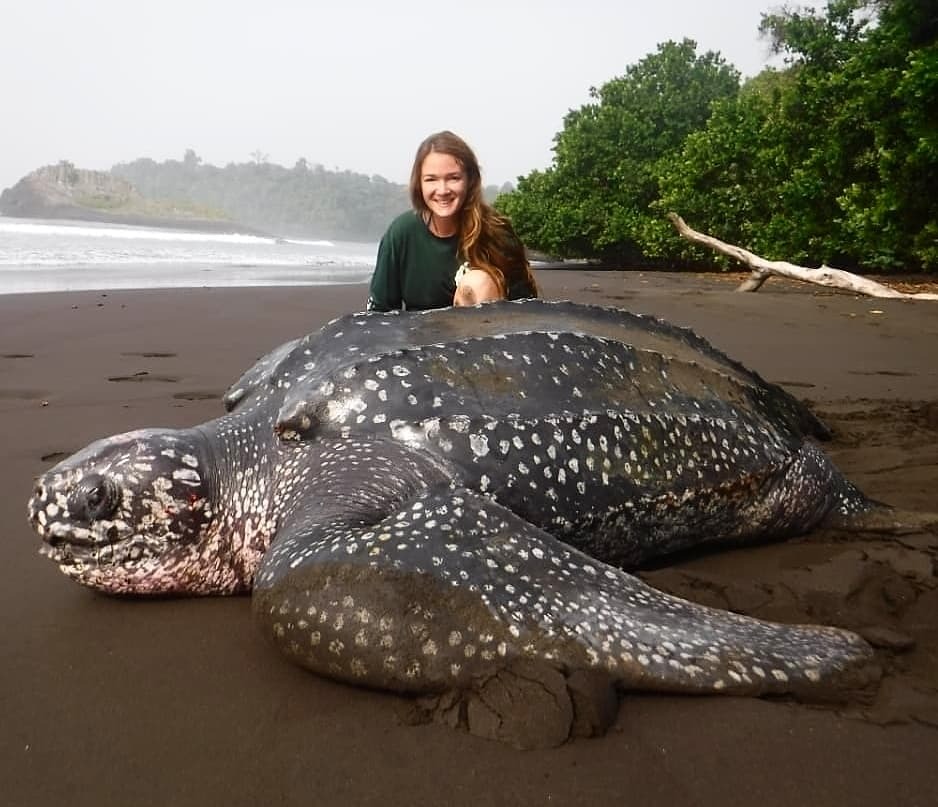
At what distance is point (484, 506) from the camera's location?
4.94 ft

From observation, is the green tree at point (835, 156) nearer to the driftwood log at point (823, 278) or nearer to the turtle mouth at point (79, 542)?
the driftwood log at point (823, 278)

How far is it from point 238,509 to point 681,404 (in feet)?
4.10

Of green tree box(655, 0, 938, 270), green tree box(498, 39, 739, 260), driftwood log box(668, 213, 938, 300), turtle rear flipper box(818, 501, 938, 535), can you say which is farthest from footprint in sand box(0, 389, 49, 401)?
green tree box(498, 39, 739, 260)

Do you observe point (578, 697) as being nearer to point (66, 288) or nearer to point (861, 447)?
point (861, 447)

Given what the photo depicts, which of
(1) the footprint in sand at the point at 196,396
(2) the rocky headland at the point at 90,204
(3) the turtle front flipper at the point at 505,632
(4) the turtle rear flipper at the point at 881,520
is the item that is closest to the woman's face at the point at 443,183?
(1) the footprint in sand at the point at 196,396

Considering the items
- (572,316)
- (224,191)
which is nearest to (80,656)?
(572,316)

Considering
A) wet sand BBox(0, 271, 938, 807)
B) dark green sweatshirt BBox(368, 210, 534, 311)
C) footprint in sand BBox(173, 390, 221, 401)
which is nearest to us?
wet sand BBox(0, 271, 938, 807)

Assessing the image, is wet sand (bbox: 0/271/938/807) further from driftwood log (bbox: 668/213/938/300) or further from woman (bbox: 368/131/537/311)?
driftwood log (bbox: 668/213/938/300)

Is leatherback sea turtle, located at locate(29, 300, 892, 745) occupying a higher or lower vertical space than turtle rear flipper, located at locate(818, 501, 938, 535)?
higher

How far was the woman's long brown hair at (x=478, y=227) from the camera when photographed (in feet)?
10.3

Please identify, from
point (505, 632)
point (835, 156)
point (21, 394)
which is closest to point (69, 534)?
point (505, 632)

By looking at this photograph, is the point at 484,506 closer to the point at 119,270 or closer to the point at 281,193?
the point at 119,270

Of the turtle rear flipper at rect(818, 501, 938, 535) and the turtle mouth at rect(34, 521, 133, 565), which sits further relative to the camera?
the turtle rear flipper at rect(818, 501, 938, 535)

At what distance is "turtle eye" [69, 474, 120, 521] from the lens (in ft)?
5.50
